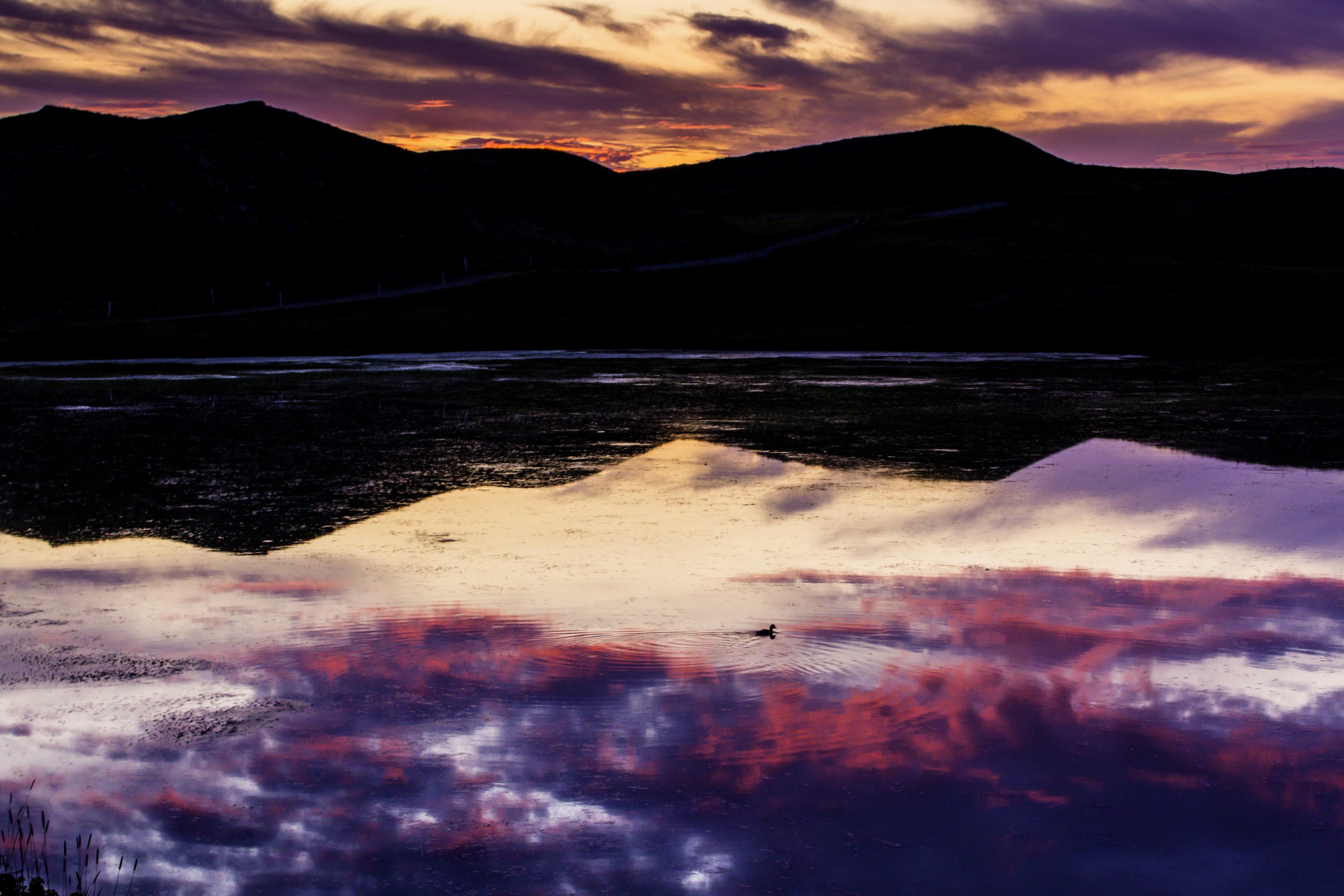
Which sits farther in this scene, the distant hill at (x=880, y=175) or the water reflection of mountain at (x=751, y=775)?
the distant hill at (x=880, y=175)

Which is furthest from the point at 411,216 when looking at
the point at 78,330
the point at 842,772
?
the point at 842,772

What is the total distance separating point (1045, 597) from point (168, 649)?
27.0ft

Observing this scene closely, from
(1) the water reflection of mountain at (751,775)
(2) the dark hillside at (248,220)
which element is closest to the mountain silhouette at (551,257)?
(2) the dark hillside at (248,220)

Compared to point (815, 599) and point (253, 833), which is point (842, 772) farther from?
point (815, 599)

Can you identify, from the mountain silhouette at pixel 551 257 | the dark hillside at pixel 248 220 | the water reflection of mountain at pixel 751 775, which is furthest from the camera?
the dark hillside at pixel 248 220

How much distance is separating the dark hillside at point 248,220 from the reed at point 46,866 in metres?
63.0

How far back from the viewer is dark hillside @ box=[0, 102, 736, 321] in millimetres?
71375

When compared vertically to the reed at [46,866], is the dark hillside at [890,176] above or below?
above

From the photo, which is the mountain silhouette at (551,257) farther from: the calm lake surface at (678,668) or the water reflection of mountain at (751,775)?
the water reflection of mountain at (751,775)

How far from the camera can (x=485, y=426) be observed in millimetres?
26906

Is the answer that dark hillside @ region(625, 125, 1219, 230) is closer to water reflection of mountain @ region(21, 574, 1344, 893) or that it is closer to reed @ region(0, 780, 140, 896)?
water reflection of mountain @ region(21, 574, 1344, 893)

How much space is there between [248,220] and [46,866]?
256 feet

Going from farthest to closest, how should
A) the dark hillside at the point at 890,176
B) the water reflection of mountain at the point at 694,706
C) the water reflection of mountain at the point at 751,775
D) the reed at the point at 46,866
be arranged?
the dark hillside at the point at 890,176, the water reflection of mountain at the point at 694,706, the water reflection of mountain at the point at 751,775, the reed at the point at 46,866

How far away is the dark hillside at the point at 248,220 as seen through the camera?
71.4 metres
